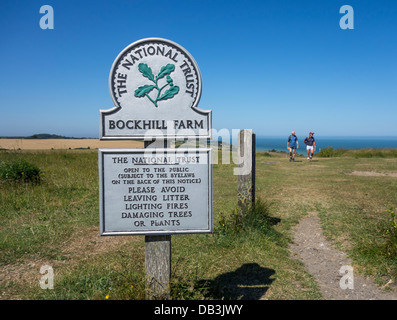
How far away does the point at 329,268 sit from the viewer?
451cm

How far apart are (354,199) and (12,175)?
384 inches

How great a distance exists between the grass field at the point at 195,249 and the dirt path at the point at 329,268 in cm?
15

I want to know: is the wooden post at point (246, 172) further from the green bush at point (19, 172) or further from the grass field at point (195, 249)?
the green bush at point (19, 172)

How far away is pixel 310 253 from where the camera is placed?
16.7 feet

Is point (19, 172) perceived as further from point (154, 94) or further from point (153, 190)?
point (154, 94)

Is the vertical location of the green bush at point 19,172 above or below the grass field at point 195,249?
above

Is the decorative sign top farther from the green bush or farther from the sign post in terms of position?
the green bush

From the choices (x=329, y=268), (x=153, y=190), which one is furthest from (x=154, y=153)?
(x=329, y=268)

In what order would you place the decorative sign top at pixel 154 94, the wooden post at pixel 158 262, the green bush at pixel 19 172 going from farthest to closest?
1. the green bush at pixel 19 172
2. the wooden post at pixel 158 262
3. the decorative sign top at pixel 154 94

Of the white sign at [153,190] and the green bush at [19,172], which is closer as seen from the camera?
the white sign at [153,190]

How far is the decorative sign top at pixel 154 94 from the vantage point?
314 cm

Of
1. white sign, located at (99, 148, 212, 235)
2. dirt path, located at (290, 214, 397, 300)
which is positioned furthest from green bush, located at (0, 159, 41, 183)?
dirt path, located at (290, 214, 397, 300)

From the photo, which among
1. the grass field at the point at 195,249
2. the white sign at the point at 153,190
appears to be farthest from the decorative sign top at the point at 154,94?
the grass field at the point at 195,249
